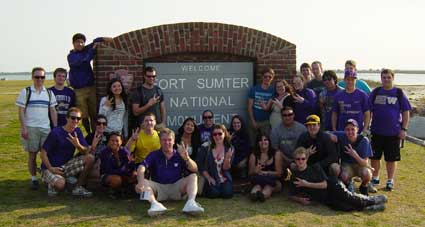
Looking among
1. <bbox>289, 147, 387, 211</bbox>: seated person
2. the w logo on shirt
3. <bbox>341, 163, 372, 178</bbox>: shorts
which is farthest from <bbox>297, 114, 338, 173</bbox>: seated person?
the w logo on shirt

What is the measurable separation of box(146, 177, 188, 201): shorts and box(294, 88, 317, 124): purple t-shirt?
7.67ft

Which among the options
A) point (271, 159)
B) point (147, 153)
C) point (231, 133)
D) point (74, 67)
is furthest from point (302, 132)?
point (74, 67)

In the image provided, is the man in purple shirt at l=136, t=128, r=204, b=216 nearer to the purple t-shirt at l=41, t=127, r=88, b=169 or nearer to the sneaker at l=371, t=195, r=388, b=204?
the purple t-shirt at l=41, t=127, r=88, b=169

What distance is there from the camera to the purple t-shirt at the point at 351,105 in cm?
731

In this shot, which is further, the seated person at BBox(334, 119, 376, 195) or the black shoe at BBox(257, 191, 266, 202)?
the seated person at BBox(334, 119, 376, 195)

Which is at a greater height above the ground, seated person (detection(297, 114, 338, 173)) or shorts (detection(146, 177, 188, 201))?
seated person (detection(297, 114, 338, 173))

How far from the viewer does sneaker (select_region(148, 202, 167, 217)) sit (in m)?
6.00

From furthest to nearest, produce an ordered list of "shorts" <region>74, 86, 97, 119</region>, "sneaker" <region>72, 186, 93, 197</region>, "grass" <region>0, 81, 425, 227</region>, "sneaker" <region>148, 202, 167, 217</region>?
1. "shorts" <region>74, 86, 97, 119</region>
2. "sneaker" <region>72, 186, 93, 197</region>
3. "sneaker" <region>148, 202, 167, 217</region>
4. "grass" <region>0, 81, 425, 227</region>

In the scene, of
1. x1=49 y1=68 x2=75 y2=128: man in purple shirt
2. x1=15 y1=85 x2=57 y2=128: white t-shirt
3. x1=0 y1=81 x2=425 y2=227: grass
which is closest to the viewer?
x1=0 y1=81 x2=425 y2=227: grass

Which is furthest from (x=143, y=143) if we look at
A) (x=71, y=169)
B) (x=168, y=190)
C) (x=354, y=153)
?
(x=354, y=153)

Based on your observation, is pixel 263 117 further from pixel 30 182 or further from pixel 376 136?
pixel 30 182

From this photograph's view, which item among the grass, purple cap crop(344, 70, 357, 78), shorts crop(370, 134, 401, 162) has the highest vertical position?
purple cap crop(344, 70, 357, 78)

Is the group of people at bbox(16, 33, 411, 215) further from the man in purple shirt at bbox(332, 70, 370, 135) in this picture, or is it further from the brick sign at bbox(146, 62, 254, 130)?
the brick sign at bbox(146, 62, 254, 130)

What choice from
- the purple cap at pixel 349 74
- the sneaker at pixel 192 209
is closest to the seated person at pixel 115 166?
the sneaker at pixel 192 209
